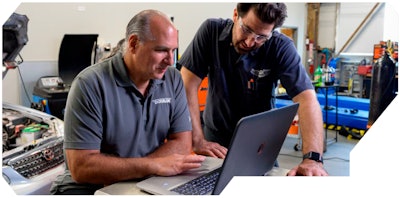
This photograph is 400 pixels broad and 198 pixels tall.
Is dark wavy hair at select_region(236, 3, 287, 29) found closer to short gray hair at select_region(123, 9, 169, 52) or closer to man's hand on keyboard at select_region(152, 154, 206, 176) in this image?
short gray hair at select_region(123, 9, 169, 52)

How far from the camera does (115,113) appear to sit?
1430 mm

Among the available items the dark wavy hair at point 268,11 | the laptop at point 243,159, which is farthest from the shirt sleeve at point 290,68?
the laptop at point 243,159

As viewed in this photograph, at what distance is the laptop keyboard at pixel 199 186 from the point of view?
1.17 m

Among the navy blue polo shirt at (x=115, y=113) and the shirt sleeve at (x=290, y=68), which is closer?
the navy blue polo shirt at (x=115, y=113)

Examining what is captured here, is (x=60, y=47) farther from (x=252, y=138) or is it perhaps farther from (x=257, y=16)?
(x=252, y=138)

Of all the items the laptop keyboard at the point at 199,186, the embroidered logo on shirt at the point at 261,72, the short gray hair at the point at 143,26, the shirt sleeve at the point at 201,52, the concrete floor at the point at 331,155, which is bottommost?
the concrete floor at the point at 331,155

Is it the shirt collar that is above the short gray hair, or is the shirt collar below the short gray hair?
below

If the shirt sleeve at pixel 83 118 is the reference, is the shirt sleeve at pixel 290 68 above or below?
above

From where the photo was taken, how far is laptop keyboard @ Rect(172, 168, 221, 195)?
1169 millimetres

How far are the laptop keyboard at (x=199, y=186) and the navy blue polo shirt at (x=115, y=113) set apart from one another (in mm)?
333

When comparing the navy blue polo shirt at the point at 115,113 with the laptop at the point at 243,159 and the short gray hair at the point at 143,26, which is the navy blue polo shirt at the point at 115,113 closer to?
the short gray hair at the point at 143,26

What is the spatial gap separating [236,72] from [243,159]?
796mm

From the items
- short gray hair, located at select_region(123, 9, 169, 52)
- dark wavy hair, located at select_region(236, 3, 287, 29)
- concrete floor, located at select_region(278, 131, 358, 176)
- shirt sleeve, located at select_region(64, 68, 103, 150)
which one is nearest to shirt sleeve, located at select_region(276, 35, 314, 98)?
dark wavy hair, located at select_region(236, 3, 287, 29)

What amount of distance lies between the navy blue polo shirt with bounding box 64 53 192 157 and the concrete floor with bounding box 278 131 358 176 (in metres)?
2.36
